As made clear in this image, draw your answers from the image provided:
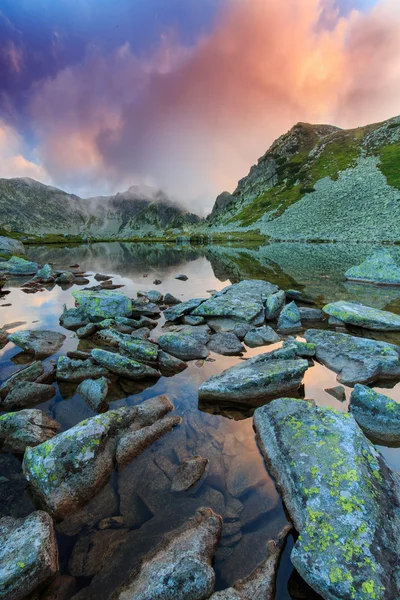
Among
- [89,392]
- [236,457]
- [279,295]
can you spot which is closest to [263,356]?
[236,457]

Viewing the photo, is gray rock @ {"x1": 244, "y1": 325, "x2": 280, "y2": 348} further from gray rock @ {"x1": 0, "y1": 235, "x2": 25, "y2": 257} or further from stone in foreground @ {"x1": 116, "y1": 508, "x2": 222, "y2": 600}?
gray rock @ {"x1": 0, "y1": 235, "x2": 25, "y2": 257}

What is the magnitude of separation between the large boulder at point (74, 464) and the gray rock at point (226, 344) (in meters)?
6.14

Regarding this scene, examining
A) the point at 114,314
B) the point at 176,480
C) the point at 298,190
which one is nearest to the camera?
the point at 176,480

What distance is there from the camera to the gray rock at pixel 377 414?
7.25 metres

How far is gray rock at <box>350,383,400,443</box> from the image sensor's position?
7254 mm

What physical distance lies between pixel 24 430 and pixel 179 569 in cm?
527

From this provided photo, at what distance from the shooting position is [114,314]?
16.6 meters

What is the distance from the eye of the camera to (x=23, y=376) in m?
9.91

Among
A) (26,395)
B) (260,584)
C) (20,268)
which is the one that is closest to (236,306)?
(26,395)

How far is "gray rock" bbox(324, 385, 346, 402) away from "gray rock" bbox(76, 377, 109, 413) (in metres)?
7.46

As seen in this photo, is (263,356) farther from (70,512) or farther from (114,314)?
(114,314)

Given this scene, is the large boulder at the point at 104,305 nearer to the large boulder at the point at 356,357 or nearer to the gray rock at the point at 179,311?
the gray rock at the point at 179,311

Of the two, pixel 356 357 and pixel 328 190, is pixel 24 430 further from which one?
pixel 328 190

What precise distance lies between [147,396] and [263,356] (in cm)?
462
